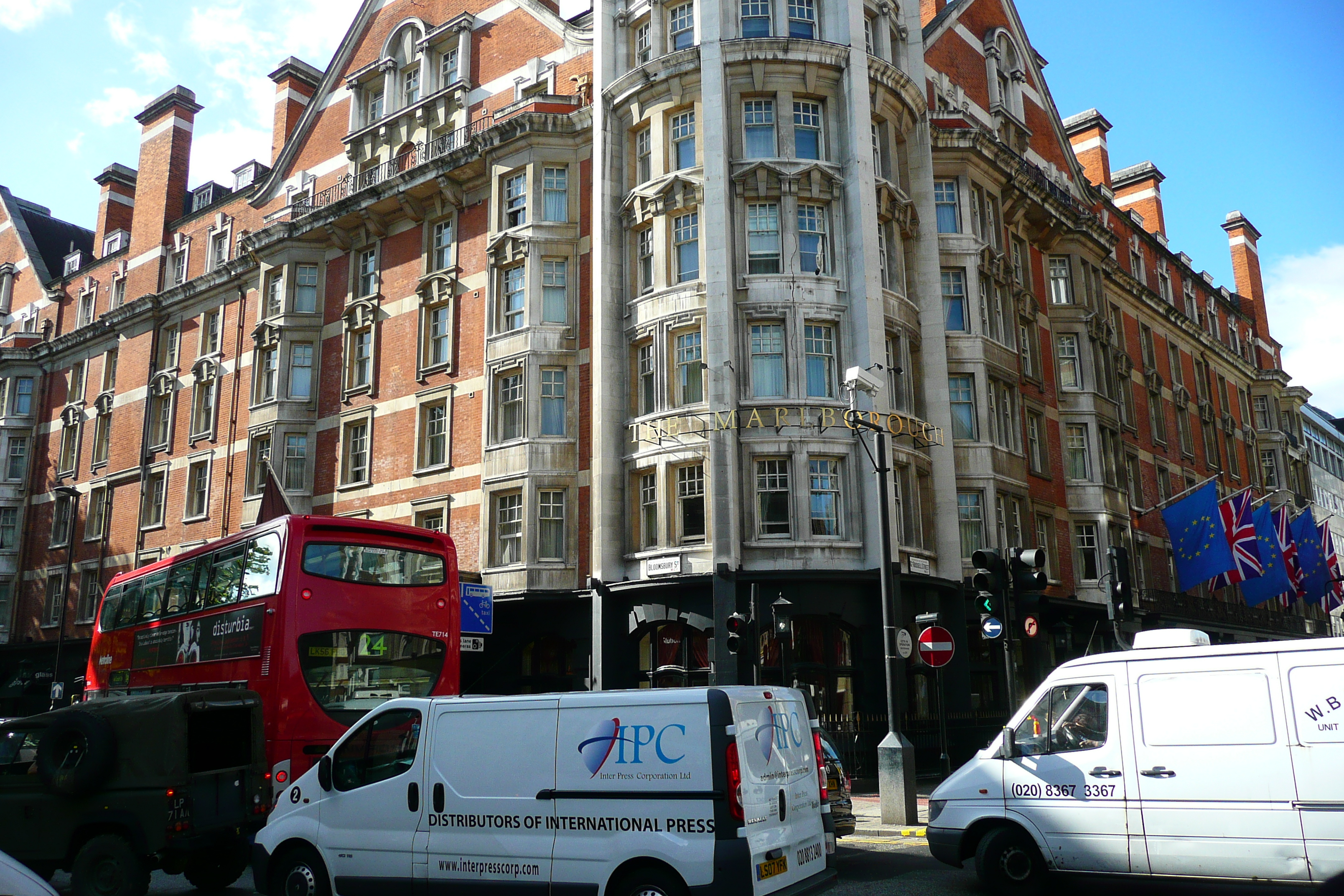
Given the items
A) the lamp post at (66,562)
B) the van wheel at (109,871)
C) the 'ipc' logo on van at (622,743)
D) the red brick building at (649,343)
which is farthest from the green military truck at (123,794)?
the lamp post at (66,562)

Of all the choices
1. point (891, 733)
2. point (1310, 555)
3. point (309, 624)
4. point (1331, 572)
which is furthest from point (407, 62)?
point (1331, 572)

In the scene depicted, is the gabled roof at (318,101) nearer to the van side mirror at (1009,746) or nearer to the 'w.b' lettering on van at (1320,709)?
the van side mirror at (1009,746)

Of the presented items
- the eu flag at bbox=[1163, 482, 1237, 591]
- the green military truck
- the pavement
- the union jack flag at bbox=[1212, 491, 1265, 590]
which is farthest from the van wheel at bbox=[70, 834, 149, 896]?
the union jack flag at bbox=[1212, 491, 1265, 590]

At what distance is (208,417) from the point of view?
37969mm

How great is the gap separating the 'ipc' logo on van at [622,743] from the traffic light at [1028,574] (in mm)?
6695

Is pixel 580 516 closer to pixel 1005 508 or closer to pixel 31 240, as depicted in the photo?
pixel 1005 508

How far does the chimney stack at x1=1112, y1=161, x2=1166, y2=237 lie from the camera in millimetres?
49688

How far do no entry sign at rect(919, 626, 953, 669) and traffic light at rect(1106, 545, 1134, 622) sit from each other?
2461 millimetres

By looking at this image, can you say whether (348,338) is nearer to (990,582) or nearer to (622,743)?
(990,582)

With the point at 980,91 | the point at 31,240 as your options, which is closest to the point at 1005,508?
the point at 980,91

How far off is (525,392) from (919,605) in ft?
37.7

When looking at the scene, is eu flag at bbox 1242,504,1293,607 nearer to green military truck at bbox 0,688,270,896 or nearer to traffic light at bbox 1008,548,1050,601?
traffic light at bbox 1008,548,1050,601

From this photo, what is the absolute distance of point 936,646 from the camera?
1602 centimetres

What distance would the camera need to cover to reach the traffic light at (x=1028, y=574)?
1302 centimetres
